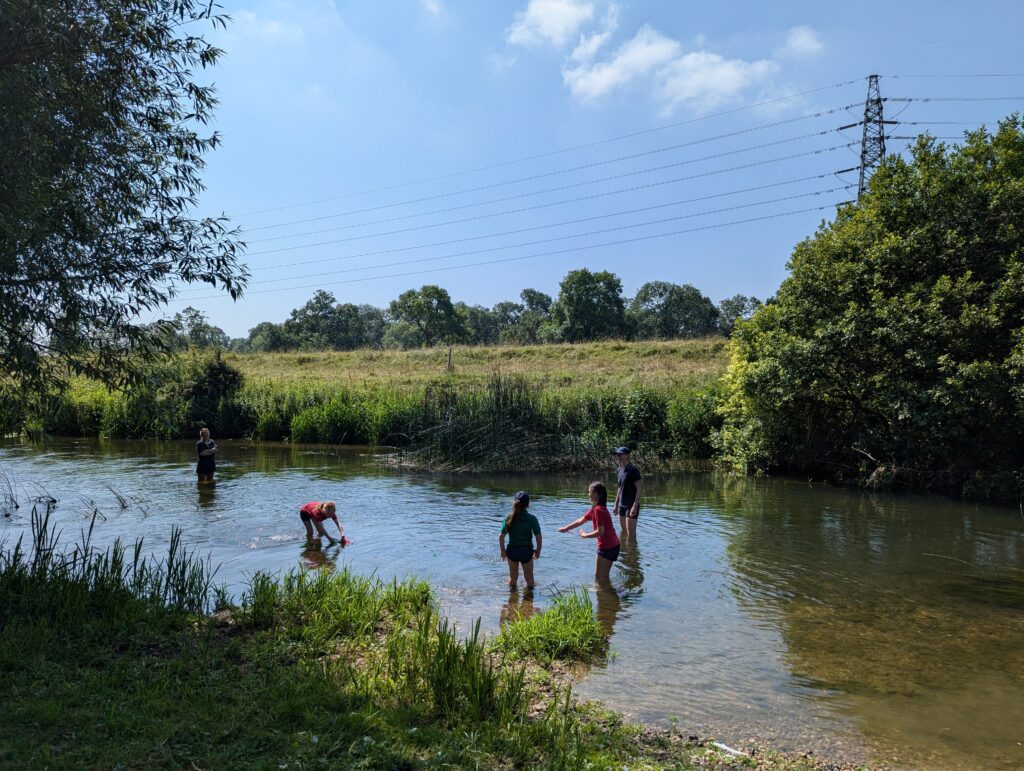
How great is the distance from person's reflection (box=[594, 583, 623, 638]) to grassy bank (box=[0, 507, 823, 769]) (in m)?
0.99

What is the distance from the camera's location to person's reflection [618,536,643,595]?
11.5 metres

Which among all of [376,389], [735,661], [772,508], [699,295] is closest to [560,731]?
[735,661]

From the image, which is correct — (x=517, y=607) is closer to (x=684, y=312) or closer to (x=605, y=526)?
(x=605, y=526)

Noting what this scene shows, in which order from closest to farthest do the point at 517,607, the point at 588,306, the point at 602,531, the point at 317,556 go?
the point at 517,607, the point at 602,531, the point at 317,556, the point at 588,306

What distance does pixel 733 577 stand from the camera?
40.0 ft

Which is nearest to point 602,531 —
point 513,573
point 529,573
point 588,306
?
point 529,573

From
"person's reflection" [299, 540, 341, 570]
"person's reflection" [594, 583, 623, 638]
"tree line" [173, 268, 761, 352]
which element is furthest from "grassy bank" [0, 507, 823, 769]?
"tree line" [173, 268, 761, 352]

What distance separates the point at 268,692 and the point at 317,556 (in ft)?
24.2

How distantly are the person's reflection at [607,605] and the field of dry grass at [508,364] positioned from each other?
2439cm

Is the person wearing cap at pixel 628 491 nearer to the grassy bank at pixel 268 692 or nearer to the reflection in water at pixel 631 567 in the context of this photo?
the reflection in water at pixel 631 567

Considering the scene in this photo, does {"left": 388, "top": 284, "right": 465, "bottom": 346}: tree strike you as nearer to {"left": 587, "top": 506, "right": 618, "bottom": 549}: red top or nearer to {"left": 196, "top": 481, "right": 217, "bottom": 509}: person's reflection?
{"left": 196, "top": 481, "right": 217, "bottom": 509}: person's reflection

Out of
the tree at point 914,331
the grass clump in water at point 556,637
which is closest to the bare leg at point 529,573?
the grass clump in water at point 556,637

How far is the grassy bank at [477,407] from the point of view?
26.6 metres

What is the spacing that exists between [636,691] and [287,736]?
12.2 feet
